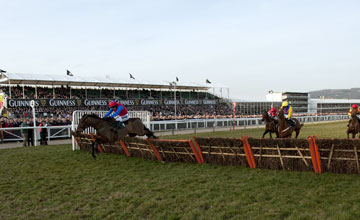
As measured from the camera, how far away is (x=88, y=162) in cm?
974

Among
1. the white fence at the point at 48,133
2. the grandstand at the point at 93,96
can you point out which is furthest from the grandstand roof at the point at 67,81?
the white fence at the point at 48,133

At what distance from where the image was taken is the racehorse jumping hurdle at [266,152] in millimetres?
6555

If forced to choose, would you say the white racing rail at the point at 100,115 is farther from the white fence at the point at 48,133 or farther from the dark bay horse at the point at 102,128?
the white fence at the point at 48,133

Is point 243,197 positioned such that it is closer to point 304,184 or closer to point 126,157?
point 304,184

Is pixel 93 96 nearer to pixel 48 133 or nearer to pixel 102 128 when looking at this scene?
pixel 48 133

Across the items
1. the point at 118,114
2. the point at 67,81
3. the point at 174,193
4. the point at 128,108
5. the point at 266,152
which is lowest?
the point at 174,193

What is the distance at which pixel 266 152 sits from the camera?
7496 mm

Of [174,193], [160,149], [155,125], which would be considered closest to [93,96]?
[155,125]

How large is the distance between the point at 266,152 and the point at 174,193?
2.81m

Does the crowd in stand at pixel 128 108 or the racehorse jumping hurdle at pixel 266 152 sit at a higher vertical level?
the crowd in stand at pixel 128 108

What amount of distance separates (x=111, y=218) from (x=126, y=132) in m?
5.78

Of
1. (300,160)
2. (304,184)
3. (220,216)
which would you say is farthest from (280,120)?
(220,216)

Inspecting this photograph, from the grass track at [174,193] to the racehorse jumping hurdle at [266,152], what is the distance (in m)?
0.27

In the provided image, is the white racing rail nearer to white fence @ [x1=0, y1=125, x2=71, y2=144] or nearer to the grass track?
the grass track
